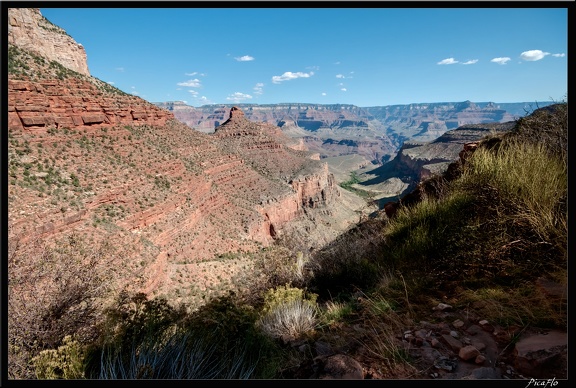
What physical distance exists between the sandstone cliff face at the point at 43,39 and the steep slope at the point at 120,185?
0.76 m

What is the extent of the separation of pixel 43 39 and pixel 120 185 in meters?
15.9

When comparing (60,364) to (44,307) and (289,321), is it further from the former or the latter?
(289,321)

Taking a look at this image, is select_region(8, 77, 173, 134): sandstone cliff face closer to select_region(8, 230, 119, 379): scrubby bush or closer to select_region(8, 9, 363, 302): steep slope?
select_region(8, 9, 363, 302): steep slope

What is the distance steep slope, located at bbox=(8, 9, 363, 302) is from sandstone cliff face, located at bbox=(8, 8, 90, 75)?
0.76 m

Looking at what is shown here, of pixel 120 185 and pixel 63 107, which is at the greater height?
pixel 63 107

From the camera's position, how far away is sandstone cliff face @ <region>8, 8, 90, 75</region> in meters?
20.0

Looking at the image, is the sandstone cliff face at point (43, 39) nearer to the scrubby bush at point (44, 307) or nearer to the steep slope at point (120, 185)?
the steep slope at point (120, 185)

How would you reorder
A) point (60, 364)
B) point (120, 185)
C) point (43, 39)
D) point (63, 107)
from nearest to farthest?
point (60, 364)
point (120, 185)
point (63, 107)
point (43, 39)

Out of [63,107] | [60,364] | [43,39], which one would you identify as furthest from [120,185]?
[60,364]

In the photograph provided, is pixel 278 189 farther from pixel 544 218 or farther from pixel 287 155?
pixel 544 218

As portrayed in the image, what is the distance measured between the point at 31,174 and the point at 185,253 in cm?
878

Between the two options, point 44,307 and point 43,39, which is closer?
point 44,307

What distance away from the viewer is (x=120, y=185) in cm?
1688

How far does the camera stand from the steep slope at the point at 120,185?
12602 mm
